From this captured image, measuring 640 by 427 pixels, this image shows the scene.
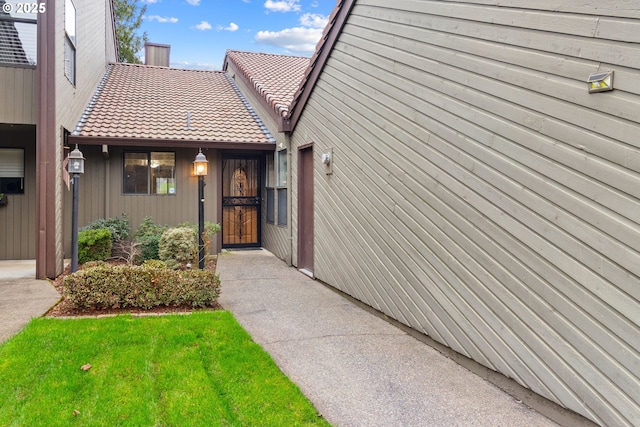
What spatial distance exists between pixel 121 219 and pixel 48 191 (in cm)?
231

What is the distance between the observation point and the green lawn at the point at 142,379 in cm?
268

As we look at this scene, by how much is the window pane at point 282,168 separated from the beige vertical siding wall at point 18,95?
14.4ft

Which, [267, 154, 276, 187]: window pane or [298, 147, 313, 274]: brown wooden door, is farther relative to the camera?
[267, 154, 276, 187]: window pane

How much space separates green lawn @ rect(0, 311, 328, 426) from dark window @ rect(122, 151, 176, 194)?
5108 mm

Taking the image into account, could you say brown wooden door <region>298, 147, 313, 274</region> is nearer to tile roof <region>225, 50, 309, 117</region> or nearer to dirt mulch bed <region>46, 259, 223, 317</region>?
tile roof <region>225, 50, 309, 117</region>

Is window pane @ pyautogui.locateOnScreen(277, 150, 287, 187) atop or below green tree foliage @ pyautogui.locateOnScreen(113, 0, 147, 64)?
below

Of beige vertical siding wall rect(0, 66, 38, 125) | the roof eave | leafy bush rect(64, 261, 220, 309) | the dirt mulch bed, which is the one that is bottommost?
the dirt mulch bed

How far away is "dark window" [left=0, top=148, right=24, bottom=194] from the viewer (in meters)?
8.33

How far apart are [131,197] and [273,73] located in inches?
199

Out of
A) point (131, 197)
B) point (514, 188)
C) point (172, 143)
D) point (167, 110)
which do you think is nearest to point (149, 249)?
point (131, 197)

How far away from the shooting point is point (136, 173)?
9148 mm

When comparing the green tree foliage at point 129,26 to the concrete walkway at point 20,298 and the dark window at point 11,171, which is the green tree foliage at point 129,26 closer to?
the dark window at point 11,171

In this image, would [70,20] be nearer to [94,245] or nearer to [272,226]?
[94,245]

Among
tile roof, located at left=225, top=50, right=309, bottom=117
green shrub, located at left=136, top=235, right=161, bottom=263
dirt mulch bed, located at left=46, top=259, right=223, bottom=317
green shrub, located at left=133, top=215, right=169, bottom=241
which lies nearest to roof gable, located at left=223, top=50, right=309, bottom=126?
tile roof, located at left=225, top=50, right=309, bottom=117
